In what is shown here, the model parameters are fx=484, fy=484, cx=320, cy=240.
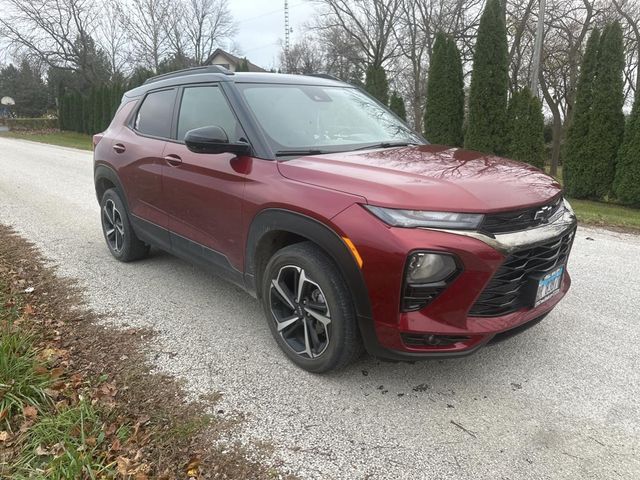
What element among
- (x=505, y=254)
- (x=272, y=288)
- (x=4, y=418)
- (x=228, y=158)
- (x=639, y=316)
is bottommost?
(x=4, y=418)

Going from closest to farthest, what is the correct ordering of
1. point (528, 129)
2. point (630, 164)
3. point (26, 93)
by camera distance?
point (630, 164), point (528, 129), point (26, 93)

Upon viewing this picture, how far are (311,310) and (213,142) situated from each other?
48.7 inches

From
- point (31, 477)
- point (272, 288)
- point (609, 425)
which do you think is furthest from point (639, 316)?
point (31, 477)

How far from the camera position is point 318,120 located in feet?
11.7

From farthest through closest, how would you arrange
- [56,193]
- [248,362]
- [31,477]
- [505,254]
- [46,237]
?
[56,193] < [46,237] < [248,362] < [505,254] < [31,477]

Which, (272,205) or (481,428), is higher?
(272,205)

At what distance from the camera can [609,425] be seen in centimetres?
254

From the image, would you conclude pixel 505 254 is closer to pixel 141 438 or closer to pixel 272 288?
pixel 272 288

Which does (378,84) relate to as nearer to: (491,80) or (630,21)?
(491,80)

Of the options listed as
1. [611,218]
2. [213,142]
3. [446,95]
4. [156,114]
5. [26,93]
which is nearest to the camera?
[213,142]

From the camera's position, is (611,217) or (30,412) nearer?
(30,412)

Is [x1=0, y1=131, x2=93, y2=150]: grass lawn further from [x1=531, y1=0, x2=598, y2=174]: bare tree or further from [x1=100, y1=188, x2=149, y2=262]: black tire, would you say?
[x1=531, y1=0, x2=598, y2=174]: bare tree

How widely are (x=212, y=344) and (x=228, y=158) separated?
1.32 meters

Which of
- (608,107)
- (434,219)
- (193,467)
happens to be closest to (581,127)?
(608,107)
